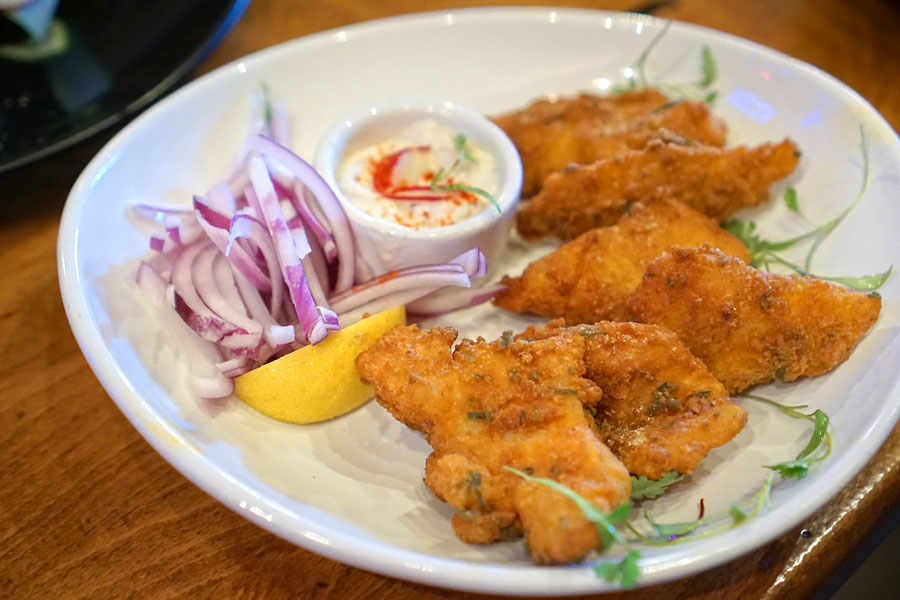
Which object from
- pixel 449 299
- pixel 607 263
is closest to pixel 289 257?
pixel 449 299

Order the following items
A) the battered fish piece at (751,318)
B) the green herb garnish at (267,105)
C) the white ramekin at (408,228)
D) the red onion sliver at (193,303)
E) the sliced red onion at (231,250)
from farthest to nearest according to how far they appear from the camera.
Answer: the green herb garnish at (267,105) < the white ramekin at (408,228) < the sliced red onion at (231,250) < the red onion sliver at (193,303) < the battered fish piece at (751,318)

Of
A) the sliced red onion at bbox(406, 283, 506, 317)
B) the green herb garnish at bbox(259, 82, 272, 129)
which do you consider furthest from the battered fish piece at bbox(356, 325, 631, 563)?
the green herb garnish at bbox(259, 82, 272, 129)

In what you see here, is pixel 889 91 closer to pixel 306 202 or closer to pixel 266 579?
pixel 306 202

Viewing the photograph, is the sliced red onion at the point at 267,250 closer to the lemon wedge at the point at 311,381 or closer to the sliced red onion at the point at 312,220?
the sliced red onion at the point at 312,220

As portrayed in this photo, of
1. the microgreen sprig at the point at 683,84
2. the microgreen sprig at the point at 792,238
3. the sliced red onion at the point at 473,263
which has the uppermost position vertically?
the microgreen sprig at the point at 683,84

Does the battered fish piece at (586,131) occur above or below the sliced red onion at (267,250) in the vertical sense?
above

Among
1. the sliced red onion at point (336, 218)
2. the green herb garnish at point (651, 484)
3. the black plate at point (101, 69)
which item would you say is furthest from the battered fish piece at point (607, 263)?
the black plate at point (101, 69)
